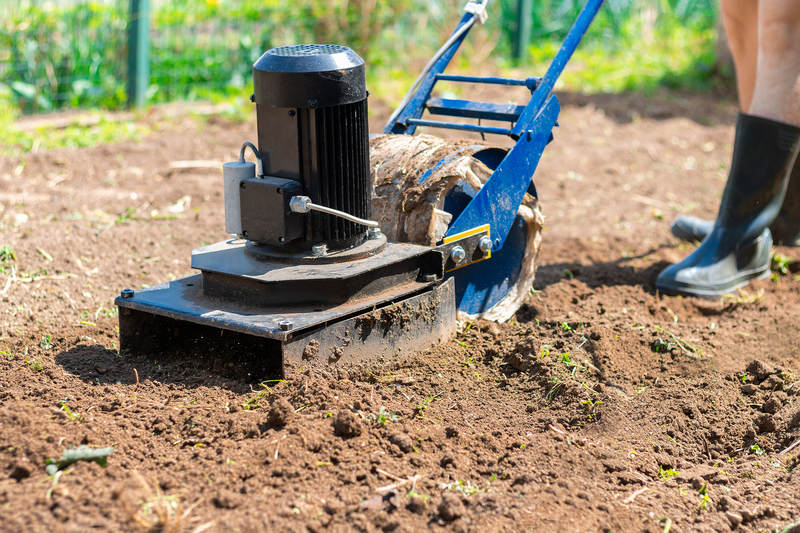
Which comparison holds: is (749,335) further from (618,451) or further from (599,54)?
(599,54)

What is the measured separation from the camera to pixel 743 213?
11.4 feet

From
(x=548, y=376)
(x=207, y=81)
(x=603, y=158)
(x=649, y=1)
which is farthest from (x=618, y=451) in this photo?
(x=649, y=1)

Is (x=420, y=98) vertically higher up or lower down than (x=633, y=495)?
higher up

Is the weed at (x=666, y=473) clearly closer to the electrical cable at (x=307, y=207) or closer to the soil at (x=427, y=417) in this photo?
the soil at (x=427, y=417)

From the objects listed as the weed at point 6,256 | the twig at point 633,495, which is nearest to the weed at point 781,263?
the twig at point 633,495

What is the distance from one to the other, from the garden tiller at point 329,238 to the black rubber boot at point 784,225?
5.04 ft

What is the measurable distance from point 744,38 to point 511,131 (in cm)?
180

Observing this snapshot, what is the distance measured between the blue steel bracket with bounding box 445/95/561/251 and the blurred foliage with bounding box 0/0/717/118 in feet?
13.4

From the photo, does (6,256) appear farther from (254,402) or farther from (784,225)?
(784,225)

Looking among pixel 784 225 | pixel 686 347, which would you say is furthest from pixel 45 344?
pixel 784 225

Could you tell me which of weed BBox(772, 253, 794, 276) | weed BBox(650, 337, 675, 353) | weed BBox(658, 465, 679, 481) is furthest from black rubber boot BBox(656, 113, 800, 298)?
weed BBox(658, 465, 679, 481)

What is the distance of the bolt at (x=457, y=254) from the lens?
262 centimetres

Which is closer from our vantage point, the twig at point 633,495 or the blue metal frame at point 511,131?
the twig at point 633,495

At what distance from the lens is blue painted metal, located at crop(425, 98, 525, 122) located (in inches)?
115
